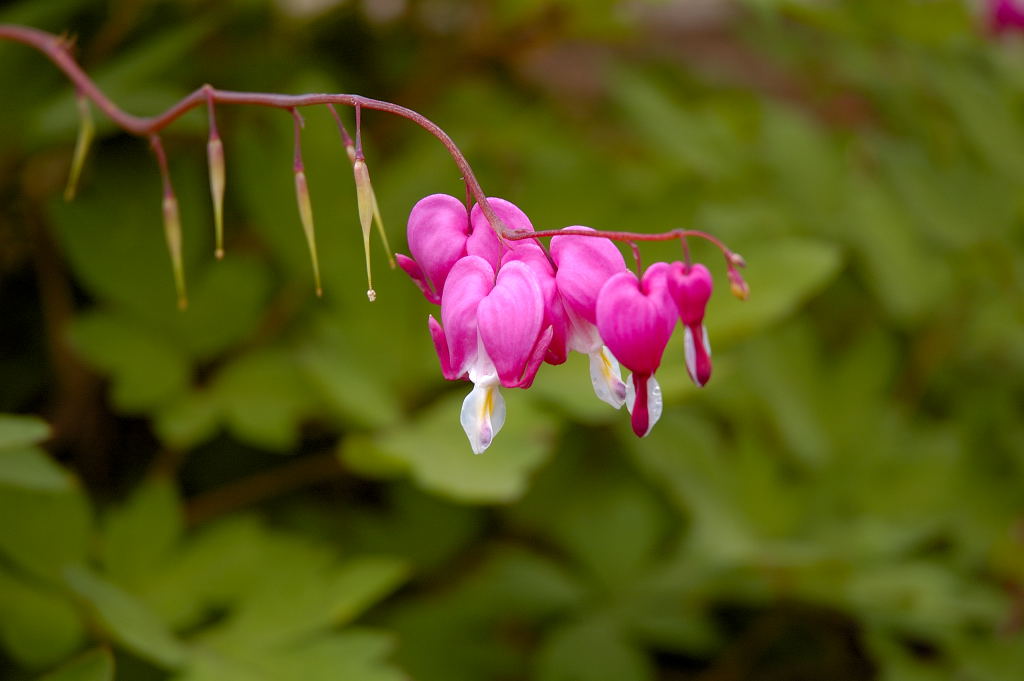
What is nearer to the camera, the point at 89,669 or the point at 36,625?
the point at 89,669

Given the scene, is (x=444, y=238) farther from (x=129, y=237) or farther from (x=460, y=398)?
(x=129, y=237)

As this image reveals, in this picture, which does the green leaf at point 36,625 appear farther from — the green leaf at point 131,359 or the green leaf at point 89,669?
the green leaf at point 131,359

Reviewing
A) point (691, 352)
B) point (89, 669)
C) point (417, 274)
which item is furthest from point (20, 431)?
point (691, 352)

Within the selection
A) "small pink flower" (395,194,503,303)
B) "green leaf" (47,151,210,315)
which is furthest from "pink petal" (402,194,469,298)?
"green leaf" (47,151,210,315)

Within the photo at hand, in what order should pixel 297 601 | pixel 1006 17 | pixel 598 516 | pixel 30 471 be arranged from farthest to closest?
pixel 1006 17 → pixel 598 516 → pixel 297 601 → pixel 30 471

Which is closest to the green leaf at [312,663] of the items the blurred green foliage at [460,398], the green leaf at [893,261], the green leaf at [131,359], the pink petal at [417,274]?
the blurred green foliage at [460,398]

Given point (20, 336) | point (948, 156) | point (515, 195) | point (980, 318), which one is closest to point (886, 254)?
point (980, 318)

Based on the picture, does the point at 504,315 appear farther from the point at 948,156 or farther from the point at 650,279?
the point at 948,156
